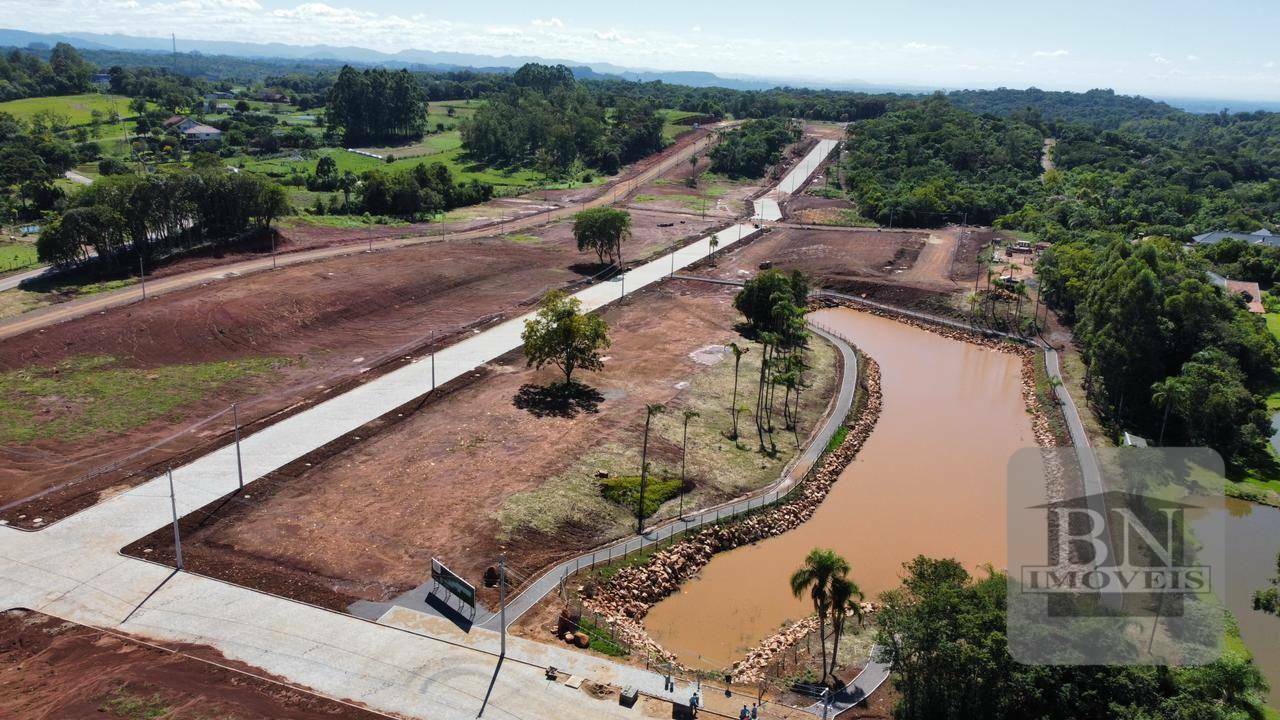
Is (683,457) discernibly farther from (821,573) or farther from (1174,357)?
(1174,357)

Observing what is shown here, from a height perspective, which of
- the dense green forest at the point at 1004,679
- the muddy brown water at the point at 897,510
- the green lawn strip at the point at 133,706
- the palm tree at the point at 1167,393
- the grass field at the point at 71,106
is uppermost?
the grass field at the point at 71,106

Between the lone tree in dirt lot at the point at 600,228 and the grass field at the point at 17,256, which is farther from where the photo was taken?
the lone tree in dirt lot at the point at 600,228

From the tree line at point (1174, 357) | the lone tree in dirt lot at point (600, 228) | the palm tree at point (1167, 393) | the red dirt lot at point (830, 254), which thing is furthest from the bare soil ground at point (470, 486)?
the red dirt lot at point (830, 254)

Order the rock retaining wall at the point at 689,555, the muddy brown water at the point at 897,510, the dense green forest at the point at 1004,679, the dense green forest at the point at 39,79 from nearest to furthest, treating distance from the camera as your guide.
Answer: the dense green forest at the point at 1004,679 → the rock retaining wall at the point at 689,555 → the muddy brown water at the point at 897,510 → the dense green forest at the point at 39,79

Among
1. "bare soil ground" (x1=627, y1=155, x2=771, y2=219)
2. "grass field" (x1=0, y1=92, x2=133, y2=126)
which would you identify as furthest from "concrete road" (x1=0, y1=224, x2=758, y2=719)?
"grass field" (x1=0, y1=92, x2=133, y2=126)

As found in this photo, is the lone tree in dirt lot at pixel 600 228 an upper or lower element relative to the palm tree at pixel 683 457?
upper

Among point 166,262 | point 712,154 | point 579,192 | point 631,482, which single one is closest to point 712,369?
point 631,482

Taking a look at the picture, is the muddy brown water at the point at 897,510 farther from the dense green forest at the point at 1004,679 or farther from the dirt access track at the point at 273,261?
the dirt access track at the point at 273,261

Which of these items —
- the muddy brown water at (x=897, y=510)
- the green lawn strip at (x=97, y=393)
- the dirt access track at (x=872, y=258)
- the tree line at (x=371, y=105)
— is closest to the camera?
the muddy brown water at (x=897, y=510)
